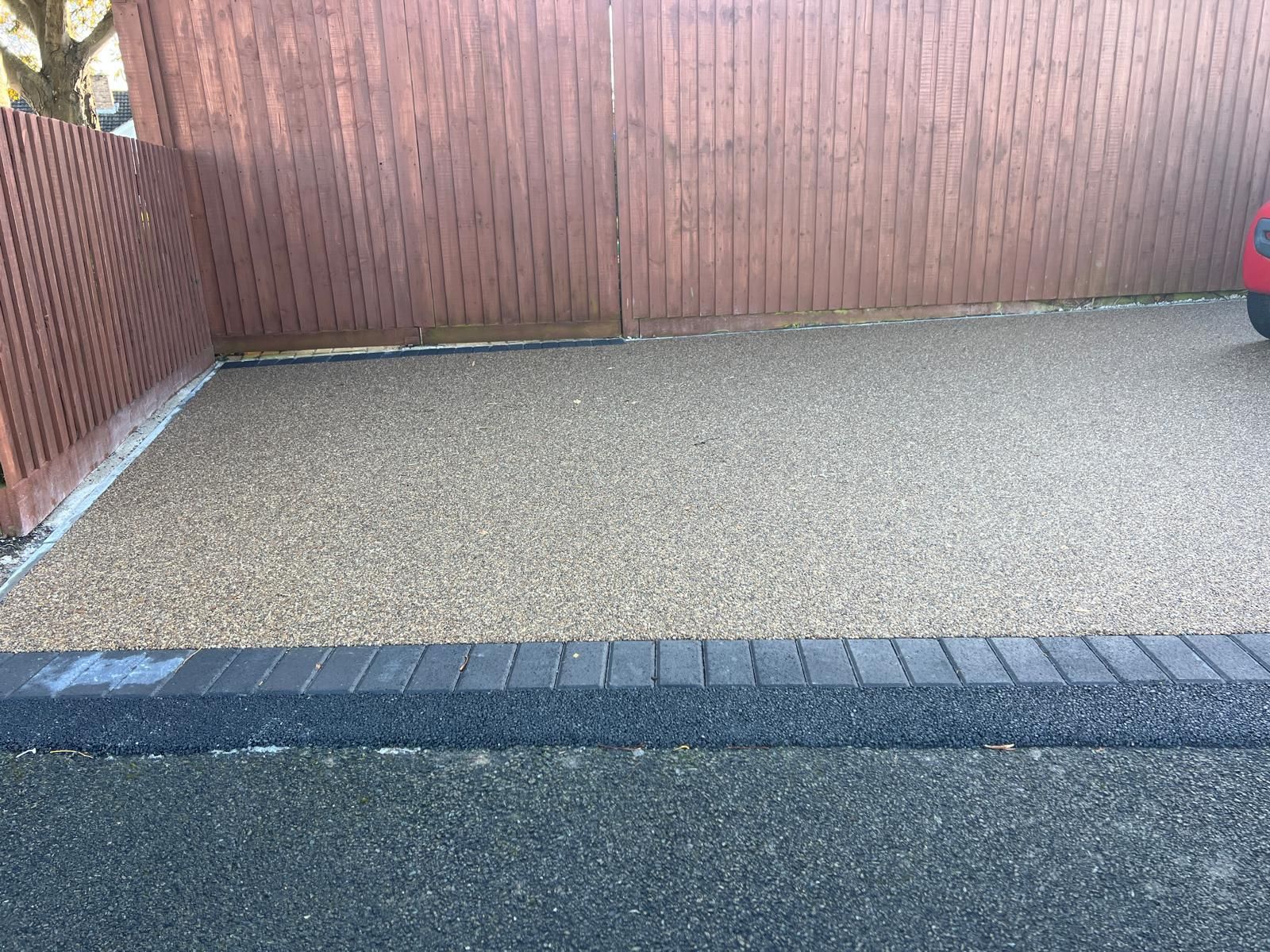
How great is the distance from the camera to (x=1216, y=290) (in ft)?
24.8

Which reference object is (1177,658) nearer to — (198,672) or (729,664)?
(729,664)

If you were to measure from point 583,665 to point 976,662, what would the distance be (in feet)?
3.94

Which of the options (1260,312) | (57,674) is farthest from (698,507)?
(1260,312)

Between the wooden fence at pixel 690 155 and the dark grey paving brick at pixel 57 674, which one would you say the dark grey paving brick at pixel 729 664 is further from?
the wooden fence at pixel 690 155

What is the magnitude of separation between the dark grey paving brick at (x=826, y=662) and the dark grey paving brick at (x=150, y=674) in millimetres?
1998

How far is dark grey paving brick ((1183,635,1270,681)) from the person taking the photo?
8.47 ft

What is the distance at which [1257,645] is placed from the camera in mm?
2725

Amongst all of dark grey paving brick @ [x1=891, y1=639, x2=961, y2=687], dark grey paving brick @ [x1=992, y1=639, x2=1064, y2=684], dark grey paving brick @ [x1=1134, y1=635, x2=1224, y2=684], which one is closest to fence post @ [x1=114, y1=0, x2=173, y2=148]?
dark grey paving brick @ [x1=891, y1=639, x2=961, y2=687]

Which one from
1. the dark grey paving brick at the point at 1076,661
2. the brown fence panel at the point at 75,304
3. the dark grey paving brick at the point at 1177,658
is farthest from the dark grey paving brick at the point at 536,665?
the brown fence panel at the point at 75,304

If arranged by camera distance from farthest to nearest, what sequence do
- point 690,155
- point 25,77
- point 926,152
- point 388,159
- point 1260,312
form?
point 25,77, point 926,152, point 690,155, point 388,159, point 1260,312

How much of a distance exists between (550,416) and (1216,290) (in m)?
6.00

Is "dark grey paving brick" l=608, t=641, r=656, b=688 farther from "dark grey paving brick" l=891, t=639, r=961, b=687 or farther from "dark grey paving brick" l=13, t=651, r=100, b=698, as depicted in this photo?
"dark grey paving brick" l=13, t=651, r=100, b=698

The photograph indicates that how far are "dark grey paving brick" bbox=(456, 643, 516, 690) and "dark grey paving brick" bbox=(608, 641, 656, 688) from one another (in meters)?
0.32

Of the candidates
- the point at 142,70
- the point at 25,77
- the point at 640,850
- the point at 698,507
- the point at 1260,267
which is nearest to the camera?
the point at 640,850
